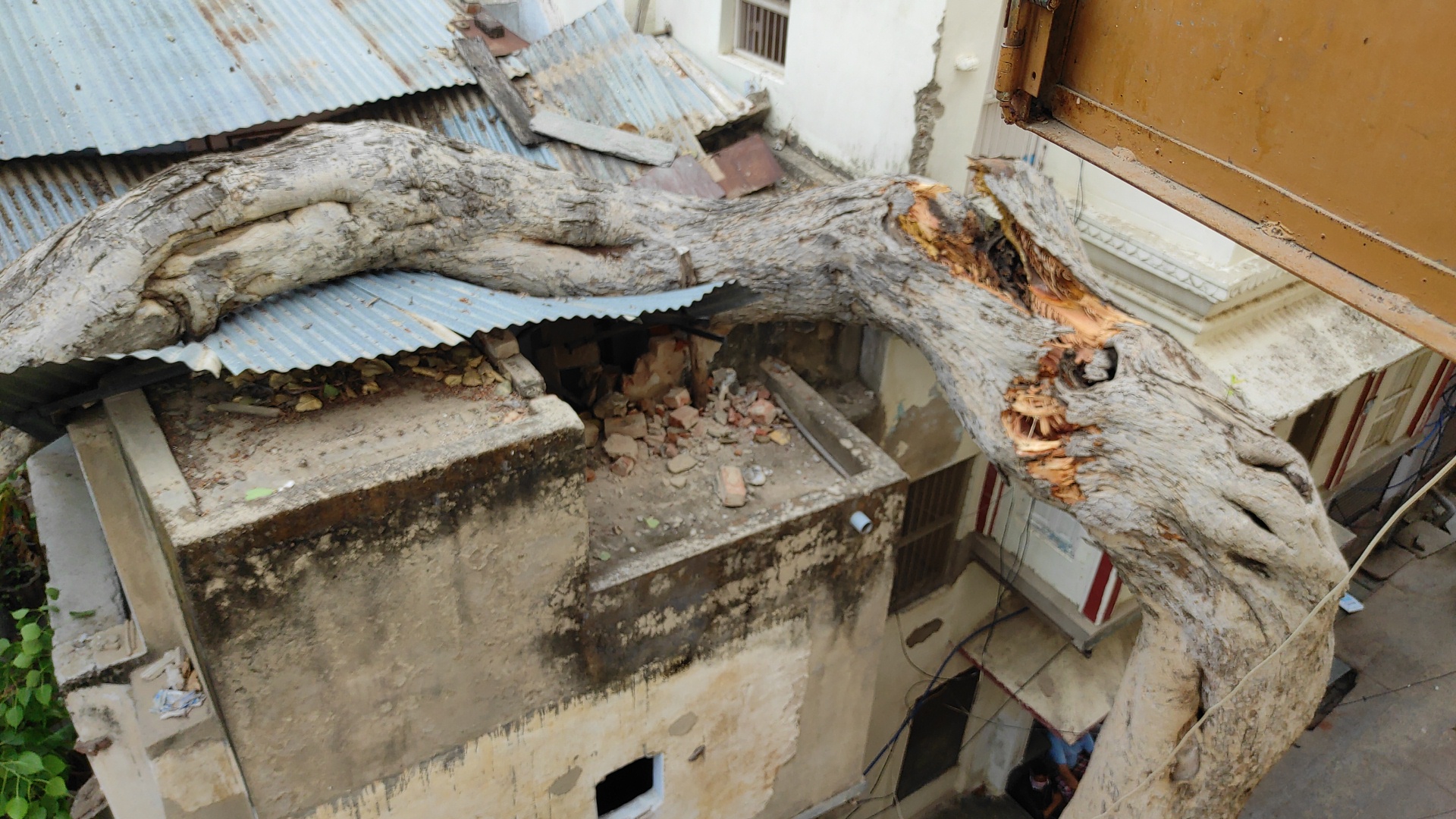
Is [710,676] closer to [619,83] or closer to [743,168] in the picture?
[743,168]

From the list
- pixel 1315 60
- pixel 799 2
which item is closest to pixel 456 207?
pixel 799 2

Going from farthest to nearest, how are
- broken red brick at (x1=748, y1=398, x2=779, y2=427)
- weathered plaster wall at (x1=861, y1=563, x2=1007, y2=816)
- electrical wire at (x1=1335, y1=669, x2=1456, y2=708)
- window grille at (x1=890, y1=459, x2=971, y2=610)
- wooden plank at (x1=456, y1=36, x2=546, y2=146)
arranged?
electrical wire at (x1=1335, y1=669, x2=1456, y2=708) < weathered plaster wall at (x1=861, y1=563, x2=1007, y2=816) < window grille at (x1=890, y1=459, x2=971, y2=610) < wooden plank at (x1=456, y1=36, x2=546, y2=146) < broken red brick at (x1=748, y1=398, x2=779, y2=427)

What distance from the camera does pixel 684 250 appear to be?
5.88 metres

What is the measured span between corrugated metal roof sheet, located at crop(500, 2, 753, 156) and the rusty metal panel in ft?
12.3

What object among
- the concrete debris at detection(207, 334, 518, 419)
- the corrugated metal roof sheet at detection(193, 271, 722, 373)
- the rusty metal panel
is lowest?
the concrete debris at detection(207, 334, 518, 419)

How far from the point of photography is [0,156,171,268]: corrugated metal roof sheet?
5.78m

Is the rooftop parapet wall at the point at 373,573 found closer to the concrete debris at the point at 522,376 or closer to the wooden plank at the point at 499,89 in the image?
the concrete debris at the point at 522,376

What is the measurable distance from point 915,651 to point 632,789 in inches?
160

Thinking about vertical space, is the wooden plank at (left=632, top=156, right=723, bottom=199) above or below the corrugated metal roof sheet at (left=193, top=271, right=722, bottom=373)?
above

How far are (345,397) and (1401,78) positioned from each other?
15.0 feet

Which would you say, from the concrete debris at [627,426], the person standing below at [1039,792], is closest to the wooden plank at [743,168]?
the concrete debris at [627,426]

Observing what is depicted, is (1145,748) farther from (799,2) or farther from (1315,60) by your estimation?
(799,2)

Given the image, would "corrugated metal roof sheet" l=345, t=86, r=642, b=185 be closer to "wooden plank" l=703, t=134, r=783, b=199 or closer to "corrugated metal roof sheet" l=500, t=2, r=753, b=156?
"corrugated metal roof sheet" l=500, t=2, r=753, b=156

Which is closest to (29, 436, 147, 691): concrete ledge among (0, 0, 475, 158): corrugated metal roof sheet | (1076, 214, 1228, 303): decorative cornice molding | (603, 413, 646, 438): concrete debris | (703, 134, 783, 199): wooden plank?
(0, 0, 475, 158): corrugated metal roof sheet
